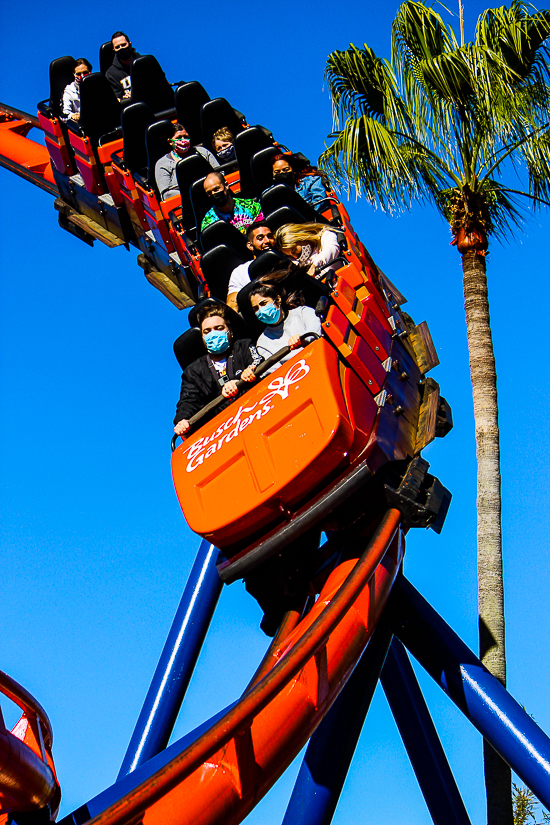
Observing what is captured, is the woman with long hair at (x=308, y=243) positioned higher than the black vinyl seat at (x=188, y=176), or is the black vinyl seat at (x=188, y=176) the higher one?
the black vinyl seat at (x=188, y=176)

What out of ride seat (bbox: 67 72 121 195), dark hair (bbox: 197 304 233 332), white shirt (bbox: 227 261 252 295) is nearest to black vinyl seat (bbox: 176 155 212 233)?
white shirt (bbox: 227 261 252 295)

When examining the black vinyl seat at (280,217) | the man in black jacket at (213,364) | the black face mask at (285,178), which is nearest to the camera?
the man in black jacket at (213,364)

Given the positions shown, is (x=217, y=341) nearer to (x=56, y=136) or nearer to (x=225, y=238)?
(x=225, y=238)

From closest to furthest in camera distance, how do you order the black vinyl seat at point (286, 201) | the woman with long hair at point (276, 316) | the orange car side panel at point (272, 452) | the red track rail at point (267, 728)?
the red track rail at point (267, 728)
the orange car side panel at point (272, 452)
the woman with long hair at point (276, 316)
the black vinyl seat at point (286, 201)

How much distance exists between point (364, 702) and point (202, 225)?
3752mm

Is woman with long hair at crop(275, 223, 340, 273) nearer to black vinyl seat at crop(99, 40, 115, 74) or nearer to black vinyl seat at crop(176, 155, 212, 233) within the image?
black vinyl seat at crop(176, 155, 212, 233)

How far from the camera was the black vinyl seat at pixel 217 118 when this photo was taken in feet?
25.8

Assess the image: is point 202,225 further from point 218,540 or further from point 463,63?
point 218,540

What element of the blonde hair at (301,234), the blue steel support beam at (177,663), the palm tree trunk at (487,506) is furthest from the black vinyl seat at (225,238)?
the blue steel support beam at (177,663)

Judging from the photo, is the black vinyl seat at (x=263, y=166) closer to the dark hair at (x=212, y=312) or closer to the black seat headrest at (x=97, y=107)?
the dark hair at (x=212, y=312)

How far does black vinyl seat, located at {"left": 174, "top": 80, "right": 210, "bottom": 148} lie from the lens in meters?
8.34

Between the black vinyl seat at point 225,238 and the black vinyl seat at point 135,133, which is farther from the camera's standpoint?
the black vinyl seat at point 135,133

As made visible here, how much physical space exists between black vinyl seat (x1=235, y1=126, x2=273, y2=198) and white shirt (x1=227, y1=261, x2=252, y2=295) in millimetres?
1386

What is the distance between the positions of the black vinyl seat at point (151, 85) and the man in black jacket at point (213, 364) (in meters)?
4.55
